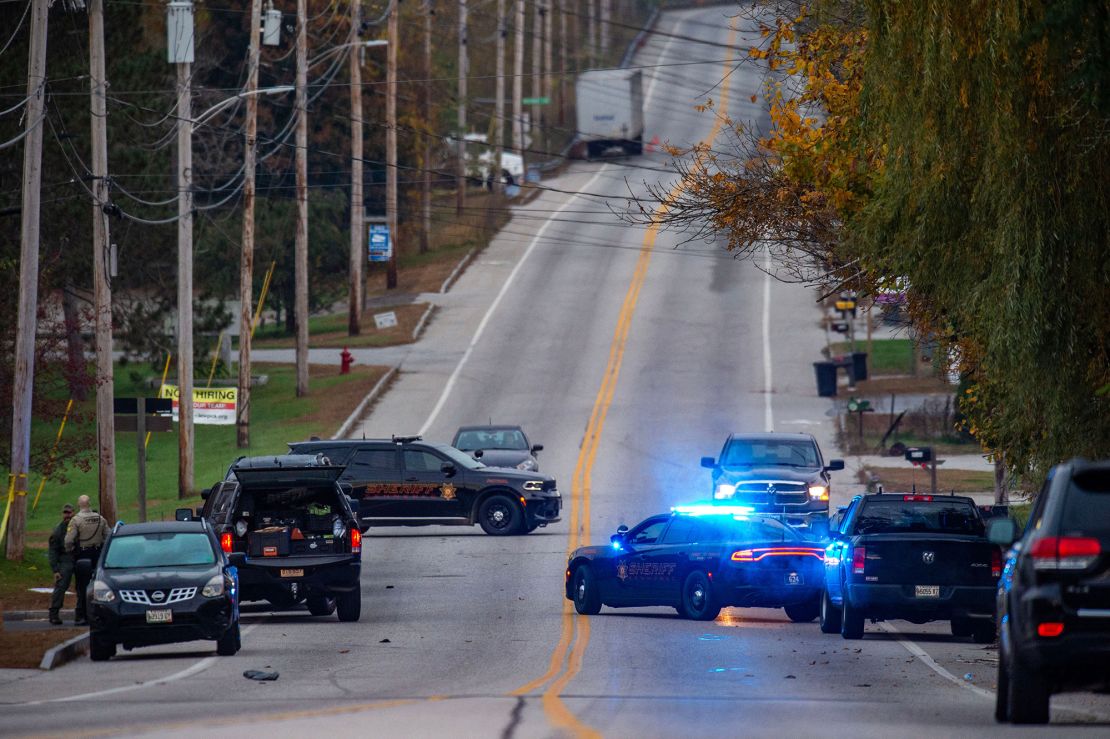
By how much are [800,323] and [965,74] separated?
4704cm

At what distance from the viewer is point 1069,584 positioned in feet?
36.4

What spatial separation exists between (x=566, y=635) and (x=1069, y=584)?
395 inches

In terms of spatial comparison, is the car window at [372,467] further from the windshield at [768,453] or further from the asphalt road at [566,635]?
the windshield at [768,453]

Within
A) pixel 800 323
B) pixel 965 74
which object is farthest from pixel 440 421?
pixel 965 74

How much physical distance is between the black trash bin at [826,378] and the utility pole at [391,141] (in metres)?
14.7

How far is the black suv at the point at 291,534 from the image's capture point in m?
22.0

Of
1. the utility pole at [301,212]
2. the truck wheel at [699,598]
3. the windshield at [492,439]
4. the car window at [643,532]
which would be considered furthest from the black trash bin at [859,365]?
the truck wheel at [699,598]

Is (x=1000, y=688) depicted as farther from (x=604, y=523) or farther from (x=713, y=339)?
(x=713, y=339)

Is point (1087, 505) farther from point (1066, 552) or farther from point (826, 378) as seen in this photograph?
point (826, 378)

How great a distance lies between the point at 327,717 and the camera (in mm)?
13164

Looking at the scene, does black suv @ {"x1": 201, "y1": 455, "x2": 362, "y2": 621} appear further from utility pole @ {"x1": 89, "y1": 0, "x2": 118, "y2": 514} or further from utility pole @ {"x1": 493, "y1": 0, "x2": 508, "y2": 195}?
utility pole @ {"x1": 493, "y1": 0, "x2": 508, "y2": 195}

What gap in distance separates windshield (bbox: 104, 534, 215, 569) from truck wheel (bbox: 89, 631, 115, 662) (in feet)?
2.98

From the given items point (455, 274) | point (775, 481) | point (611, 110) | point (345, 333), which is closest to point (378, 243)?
point (345, 333)

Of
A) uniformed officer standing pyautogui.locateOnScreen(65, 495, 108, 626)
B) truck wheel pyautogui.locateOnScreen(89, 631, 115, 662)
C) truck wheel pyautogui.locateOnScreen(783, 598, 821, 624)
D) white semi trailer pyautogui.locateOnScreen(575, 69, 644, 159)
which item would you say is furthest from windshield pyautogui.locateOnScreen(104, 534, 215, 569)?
white semi trailer pyautogui.locateOnScreen(575, 69, 644, 159)
